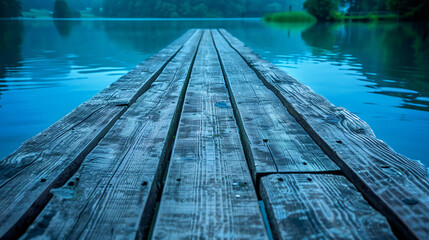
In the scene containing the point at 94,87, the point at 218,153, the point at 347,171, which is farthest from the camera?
the point at 94,87

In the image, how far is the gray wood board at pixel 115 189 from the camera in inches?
46.9

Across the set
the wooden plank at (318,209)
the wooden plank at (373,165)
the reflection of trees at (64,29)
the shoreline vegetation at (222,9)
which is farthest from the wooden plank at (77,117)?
the shoreline vegetation at (222,9)

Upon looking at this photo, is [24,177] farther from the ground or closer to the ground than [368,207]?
farther from the ground

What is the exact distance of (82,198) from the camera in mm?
1369

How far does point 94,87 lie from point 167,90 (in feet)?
9.57

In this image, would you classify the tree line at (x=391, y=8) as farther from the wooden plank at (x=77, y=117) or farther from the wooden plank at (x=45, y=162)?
the wooden plank at (x=45, y=162)

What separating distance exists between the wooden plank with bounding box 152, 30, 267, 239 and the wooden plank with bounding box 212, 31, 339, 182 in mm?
95

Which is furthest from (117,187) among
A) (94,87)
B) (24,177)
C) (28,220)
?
(94,87)

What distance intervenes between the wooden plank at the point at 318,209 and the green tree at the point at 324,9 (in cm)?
4528

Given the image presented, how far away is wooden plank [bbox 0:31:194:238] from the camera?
4.19 feet

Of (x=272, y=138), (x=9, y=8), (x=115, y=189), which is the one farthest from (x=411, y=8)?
(x=9, y=8)

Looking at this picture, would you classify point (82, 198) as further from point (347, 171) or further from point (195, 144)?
point (347, 171)

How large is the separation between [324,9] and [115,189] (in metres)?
46.0

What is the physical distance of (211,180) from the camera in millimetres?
1519
